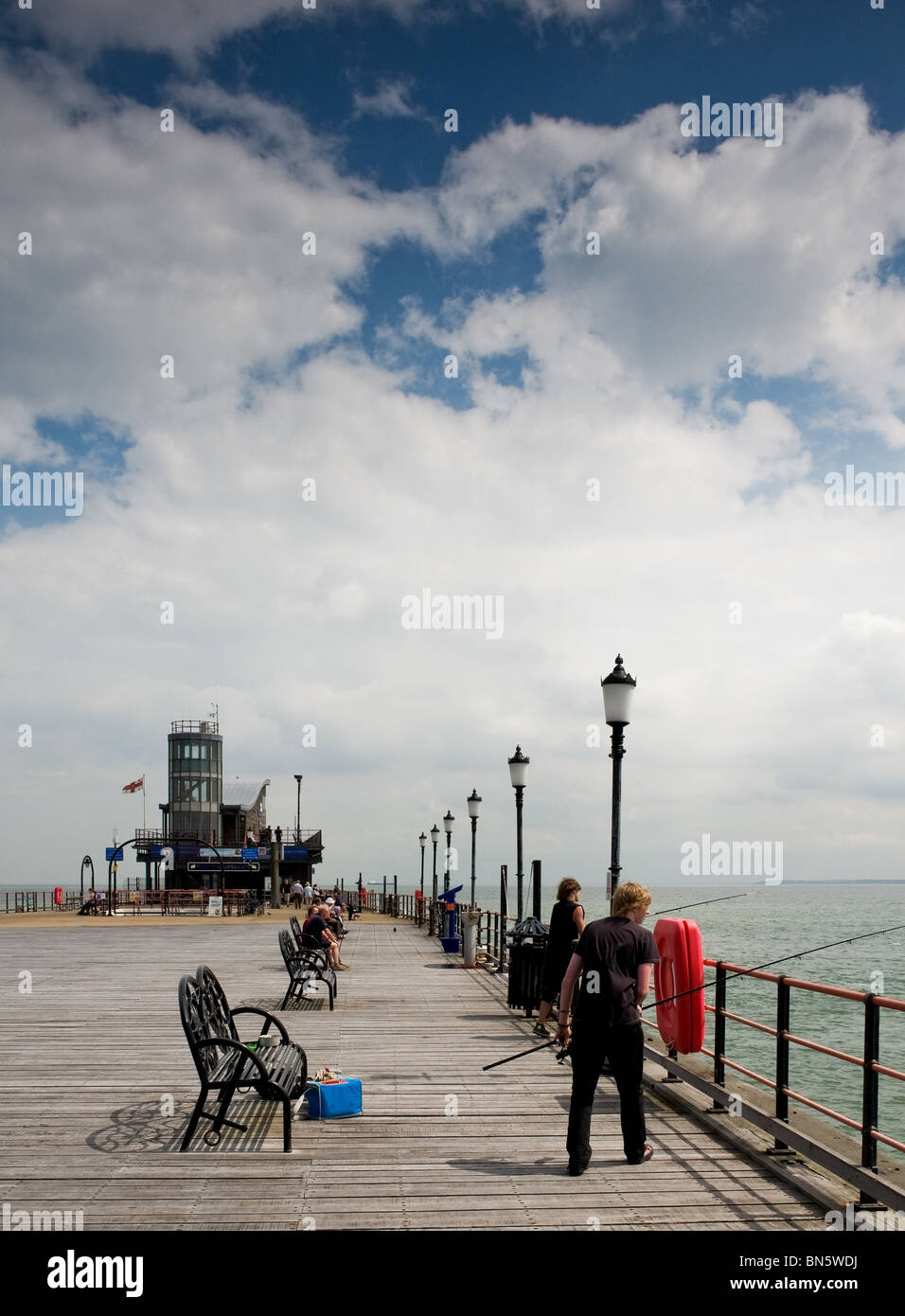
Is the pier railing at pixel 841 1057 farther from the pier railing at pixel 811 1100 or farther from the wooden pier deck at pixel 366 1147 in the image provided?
the wooden pier deck at pixel 366 1147

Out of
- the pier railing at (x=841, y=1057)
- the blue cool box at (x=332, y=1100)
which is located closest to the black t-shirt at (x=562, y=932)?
the pier railing at (x=841, y=1057)

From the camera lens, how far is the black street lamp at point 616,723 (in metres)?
10.4

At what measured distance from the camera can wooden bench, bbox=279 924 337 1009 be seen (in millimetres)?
13172

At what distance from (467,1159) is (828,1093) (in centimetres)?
1698

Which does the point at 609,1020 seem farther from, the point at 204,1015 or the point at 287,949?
the point at 287,949

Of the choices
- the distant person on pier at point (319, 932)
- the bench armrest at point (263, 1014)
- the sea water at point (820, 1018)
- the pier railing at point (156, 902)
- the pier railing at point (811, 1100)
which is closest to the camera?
the pier railing at point (811, 1100)

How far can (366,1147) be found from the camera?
6715mm

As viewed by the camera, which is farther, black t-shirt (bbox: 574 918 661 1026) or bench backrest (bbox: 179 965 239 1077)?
bench backrest (bbox: 179 965 239 1077)

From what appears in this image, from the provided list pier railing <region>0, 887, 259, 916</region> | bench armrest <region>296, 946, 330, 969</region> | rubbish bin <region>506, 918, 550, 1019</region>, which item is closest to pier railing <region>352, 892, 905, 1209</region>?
rubbish bin <region>506, 918, 550, 1019</region>

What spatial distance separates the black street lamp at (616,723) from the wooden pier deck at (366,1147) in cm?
212

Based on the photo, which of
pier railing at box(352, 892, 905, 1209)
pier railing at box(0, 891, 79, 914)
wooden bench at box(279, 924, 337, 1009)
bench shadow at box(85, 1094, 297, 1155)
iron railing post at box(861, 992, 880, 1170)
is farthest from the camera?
pier railing at box(0, 891, 79, 914)

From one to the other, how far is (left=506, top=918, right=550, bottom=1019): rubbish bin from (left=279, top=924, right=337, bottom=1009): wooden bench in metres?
2.40

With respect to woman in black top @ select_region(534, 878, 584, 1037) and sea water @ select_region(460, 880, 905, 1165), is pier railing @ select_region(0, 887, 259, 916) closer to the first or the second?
sea water @ select_region(460, 880, 905, 1165)
